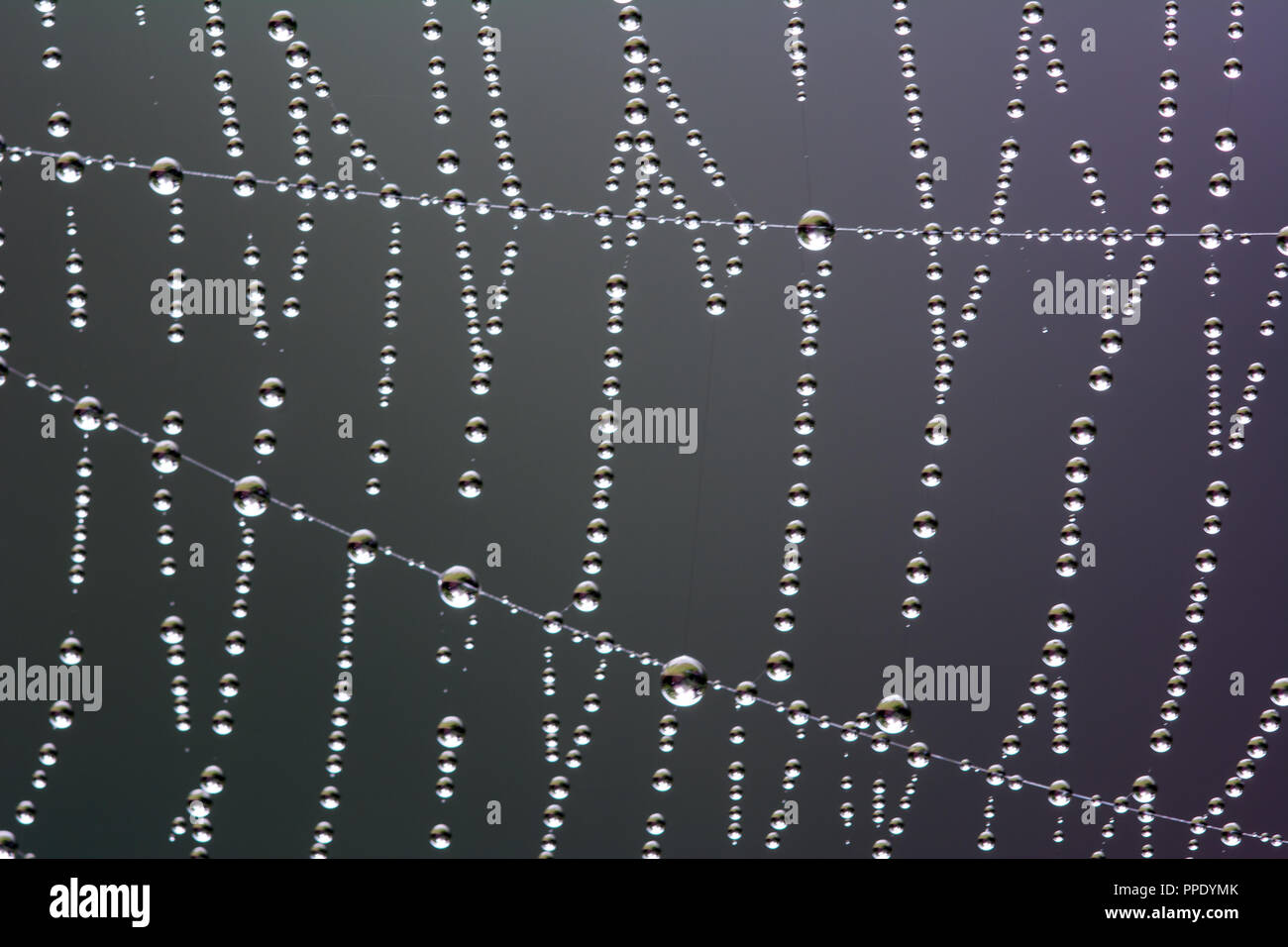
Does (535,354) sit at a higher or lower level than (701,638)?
higher

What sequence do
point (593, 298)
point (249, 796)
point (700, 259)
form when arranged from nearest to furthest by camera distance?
point (700, 259), point (249, 796), point (593, 298)

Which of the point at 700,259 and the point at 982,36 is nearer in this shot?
the point at 700,259

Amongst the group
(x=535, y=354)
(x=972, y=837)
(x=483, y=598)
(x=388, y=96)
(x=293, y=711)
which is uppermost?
(x=388, y=96)

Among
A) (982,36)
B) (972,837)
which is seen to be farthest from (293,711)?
(982,36)

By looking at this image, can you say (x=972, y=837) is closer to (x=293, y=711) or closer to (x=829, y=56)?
(x=293, y=711)
